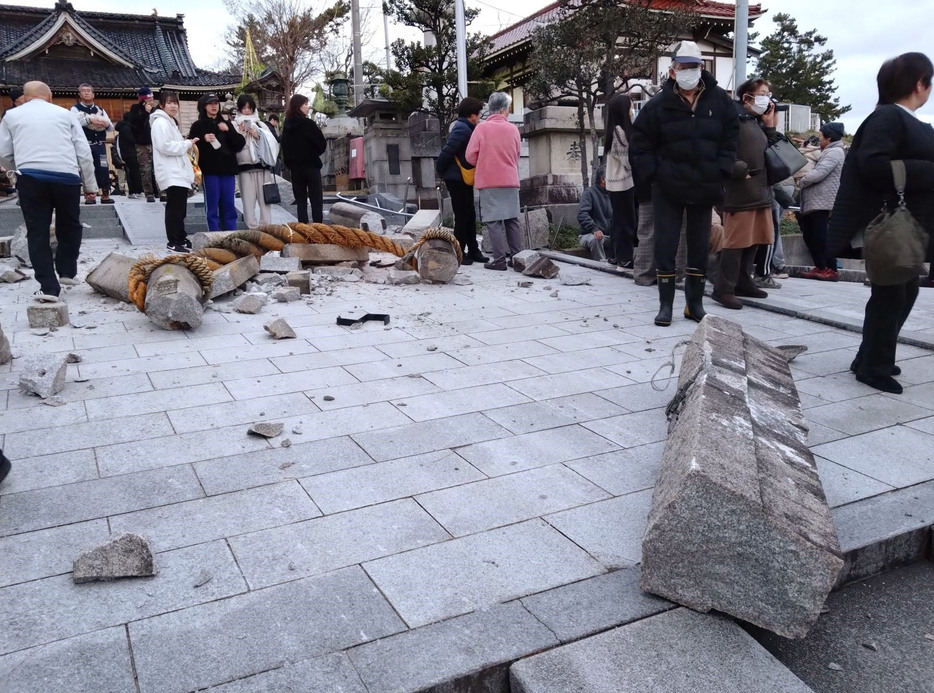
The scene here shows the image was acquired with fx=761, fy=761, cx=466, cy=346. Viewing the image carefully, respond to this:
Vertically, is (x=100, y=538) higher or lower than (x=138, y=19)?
lower

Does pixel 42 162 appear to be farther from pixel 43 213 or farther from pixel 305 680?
pixel 305 680

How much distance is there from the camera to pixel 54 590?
7.88 feet

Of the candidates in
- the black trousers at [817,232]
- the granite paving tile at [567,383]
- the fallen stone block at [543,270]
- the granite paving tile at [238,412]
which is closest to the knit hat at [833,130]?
the black trousers at [817,232]

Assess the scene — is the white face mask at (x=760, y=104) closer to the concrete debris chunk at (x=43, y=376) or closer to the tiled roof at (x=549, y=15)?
the concrete debris chunk at (x=43, y=376)

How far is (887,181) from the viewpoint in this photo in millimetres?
4195

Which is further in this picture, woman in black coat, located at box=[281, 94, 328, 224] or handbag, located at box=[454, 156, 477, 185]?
woman in black coat, located at box=[281, 94, 328, 224]

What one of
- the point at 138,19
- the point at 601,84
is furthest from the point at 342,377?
the point at 138,19

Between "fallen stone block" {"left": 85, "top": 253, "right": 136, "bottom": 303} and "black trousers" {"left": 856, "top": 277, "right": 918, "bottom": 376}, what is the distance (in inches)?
230

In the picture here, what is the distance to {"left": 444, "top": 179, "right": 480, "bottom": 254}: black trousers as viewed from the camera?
9086mm

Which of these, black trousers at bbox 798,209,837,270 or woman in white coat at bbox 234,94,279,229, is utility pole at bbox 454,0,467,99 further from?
black trousers at bbox 798,209,837,270

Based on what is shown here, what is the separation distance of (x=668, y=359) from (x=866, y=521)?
7.82 feet

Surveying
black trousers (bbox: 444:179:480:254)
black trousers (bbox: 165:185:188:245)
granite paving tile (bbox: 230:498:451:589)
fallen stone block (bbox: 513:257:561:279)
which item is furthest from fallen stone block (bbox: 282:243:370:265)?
granite paving tile (bbox: 230:498:451:589)

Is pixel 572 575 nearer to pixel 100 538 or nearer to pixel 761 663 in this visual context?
pixel 761 663

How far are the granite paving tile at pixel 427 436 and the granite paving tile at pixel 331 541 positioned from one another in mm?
586
